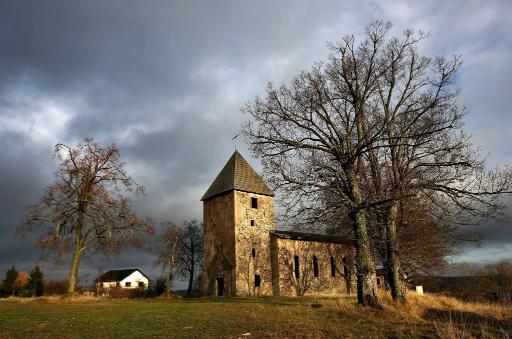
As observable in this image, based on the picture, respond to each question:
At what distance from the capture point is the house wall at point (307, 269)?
33344mm

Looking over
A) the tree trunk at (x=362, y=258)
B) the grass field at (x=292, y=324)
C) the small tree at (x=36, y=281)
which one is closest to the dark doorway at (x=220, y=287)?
the grass field at (x=292, y=324)

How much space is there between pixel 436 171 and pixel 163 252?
34042mm

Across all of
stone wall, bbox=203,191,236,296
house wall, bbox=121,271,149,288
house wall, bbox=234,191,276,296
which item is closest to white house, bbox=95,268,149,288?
house wall, bbox=121,271,149,288

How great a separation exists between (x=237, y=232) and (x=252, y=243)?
180 cm

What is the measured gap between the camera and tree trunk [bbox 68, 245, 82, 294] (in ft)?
Answer: 83.4

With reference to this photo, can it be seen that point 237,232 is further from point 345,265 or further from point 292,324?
point 292,324

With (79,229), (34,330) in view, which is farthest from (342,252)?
(34,330)

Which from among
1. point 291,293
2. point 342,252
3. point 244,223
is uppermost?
point 244,223

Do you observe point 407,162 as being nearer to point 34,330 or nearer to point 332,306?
point 332,306

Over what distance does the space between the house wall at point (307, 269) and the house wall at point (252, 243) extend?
93 cm

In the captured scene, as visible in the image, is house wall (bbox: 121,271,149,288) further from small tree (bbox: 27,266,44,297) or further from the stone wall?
the stone wall

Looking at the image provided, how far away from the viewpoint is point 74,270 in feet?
85.6

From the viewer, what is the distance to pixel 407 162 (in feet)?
52.8

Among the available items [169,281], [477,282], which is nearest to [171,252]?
[169,281]
